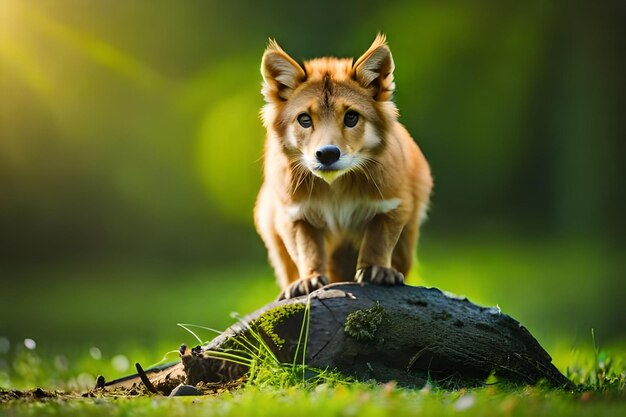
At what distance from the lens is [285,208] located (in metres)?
5.21

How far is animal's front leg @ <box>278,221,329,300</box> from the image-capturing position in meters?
5.07

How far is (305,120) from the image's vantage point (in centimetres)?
490

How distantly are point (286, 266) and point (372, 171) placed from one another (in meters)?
1.07

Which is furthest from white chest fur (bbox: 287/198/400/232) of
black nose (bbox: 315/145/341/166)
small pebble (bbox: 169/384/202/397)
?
small pebble (bbox: 169/384/202/397)

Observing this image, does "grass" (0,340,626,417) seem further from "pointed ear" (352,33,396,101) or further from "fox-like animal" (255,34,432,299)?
"pointed ear" (352,33,396,101)

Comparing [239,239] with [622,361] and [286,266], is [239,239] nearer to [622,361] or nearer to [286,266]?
[286,266]

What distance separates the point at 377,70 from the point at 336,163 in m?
0.72

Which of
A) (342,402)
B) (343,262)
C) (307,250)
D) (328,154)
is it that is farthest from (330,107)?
(342,402)

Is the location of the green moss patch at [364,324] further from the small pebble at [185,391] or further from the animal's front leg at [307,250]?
the small pebble at [185,391]

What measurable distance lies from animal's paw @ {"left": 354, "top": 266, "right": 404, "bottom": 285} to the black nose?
709mm

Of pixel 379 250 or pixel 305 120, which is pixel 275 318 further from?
pixel 305 120

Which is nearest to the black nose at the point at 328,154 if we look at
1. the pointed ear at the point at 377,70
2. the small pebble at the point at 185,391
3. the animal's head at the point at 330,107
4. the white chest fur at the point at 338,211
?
the animal's head at the point at 330,107

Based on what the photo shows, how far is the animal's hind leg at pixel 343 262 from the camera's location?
551 cm

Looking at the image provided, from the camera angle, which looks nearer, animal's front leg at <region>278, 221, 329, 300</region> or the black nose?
the black nose
